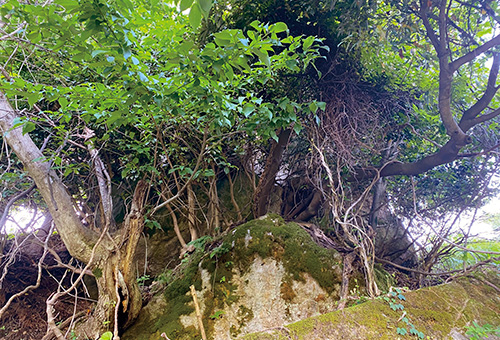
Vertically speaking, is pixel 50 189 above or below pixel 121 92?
below

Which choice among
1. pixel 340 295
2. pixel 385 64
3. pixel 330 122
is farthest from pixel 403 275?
pixel 385 64

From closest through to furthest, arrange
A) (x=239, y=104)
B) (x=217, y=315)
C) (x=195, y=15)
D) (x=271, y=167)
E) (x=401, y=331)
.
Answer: (x=195, y=15)
(x=401, y=331)
(x=239, y=104)
(x=217, y=315)
(x=271, y=167)

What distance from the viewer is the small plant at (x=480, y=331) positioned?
5.55 ft

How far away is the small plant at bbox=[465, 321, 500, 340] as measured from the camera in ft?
5.55

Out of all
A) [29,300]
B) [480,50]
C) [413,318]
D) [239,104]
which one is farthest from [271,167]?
[29,300]

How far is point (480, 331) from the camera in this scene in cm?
173

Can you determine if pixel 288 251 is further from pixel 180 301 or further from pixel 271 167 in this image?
pixel 180 301

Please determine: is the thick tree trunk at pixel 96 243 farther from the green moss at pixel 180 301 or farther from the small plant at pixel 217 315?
the small plant at pixel 217 315

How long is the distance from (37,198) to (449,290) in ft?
20.5

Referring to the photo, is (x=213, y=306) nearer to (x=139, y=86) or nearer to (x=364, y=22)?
(x=139, y=86)

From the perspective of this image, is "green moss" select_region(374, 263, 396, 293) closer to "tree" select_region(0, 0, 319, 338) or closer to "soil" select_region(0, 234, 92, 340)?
"tree" select_region(0, 0, 319, 338)

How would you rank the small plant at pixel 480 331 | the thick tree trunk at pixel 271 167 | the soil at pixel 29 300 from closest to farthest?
the small plant at pixel 480 331 < the thick tree trunk at pixel 271 167 < the soil at pixel 29 300

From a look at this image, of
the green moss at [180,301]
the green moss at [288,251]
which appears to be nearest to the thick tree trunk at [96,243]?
the green moss at [180,301]

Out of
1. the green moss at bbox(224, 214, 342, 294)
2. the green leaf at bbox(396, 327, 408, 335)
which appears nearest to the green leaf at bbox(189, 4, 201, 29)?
the green leaf at bbox(396, 327, 408, 335)
